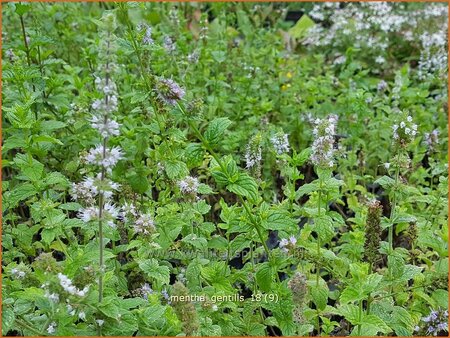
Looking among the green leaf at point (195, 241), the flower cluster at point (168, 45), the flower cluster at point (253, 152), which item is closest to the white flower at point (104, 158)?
the green leaf at point (195, 241)

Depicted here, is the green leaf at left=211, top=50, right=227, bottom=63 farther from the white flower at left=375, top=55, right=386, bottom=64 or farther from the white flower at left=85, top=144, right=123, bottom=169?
the white flower at left=85, top=144, right=123, bottom=169

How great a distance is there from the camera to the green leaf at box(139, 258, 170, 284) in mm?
2109

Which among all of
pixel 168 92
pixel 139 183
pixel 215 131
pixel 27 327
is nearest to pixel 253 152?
pixel 215 131

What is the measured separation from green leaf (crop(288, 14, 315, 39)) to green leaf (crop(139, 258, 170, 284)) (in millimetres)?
4028

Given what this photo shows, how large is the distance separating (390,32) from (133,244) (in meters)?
4.22

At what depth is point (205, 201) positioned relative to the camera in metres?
2.79

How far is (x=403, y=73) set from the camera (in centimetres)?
436

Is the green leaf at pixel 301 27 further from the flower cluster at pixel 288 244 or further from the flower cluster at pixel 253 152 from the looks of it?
the flower cluster at pixel 288 244

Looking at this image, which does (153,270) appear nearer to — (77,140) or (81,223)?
(81,223)

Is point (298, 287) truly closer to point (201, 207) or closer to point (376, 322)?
point (376, 322)

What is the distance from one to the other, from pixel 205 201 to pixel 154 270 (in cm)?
69

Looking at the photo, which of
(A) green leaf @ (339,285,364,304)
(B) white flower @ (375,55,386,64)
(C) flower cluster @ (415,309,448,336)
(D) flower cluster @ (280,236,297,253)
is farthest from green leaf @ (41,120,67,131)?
(B) white flower @ (375,55,386,64)

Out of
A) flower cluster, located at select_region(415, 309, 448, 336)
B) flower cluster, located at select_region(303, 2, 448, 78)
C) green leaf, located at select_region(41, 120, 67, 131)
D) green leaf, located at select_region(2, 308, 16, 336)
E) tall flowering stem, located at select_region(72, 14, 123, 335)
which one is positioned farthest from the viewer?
flower cluster, located at select_region(303, 2, 448, 78)

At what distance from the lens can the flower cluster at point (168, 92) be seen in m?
2.04
